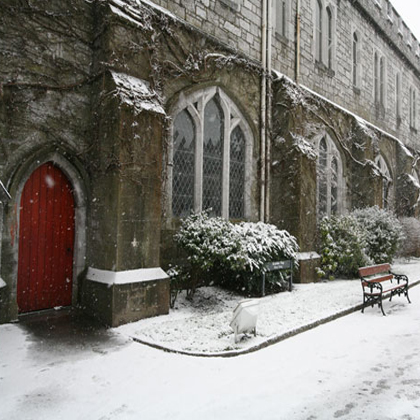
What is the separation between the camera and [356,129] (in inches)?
530

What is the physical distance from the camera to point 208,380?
3951 mm

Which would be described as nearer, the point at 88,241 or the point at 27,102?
the point at 27,102

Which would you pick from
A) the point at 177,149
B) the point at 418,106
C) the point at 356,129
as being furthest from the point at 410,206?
the point at 177,149

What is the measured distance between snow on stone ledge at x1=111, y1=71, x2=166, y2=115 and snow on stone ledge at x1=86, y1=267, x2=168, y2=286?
8.39 ft

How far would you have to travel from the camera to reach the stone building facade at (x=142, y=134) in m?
5.84

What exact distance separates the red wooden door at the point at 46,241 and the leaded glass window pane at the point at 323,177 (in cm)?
839

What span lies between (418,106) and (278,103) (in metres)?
16.2

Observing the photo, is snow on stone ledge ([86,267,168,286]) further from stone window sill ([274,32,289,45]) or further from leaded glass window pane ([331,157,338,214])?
leaded glass window pane ([331,157,338,214])

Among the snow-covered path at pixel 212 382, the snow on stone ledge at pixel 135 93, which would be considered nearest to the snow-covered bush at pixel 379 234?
the snow-covered path at pixel 212 382

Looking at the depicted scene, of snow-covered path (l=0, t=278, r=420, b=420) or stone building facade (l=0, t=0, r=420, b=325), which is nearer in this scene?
snow-covered path (l=0, t=278, r=420, b=420)

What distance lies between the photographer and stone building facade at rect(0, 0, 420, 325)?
5.84 m

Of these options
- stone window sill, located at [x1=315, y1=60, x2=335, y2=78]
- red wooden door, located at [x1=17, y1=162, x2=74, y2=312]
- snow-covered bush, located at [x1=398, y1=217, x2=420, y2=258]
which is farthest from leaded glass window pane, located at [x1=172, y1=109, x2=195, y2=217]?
snow-covered bush, located at [x1=398, y1=217, x2=420, y2=258]

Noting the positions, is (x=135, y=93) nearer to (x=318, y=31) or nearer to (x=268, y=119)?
(x=268, y=119)

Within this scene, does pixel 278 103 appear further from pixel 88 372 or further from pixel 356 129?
pixel 88 372
